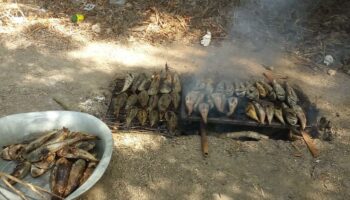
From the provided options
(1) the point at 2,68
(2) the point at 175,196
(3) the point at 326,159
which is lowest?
(1) the point at 2,68

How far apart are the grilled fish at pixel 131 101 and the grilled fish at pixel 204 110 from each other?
3.58 ft

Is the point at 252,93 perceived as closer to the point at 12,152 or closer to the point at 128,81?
the point at 128,81

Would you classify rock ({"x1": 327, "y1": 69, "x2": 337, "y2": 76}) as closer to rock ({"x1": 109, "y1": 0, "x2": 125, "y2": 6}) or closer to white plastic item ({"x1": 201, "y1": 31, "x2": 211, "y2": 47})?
white plastic item ({"x1": 201, "y1": 31, "x2": 211, "y2": 47})

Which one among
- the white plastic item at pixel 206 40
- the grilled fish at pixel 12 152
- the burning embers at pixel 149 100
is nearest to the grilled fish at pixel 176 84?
the burning embers at pixel 149 100

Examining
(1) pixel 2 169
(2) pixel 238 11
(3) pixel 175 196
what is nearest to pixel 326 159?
(3) pixel 175 196

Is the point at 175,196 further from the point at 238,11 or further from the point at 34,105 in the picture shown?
the point at 238,11

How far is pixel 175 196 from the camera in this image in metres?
4.48

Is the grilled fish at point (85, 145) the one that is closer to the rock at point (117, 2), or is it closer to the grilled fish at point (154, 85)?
the grilled fish at point (154, 85)

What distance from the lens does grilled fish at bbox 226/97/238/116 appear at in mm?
5363

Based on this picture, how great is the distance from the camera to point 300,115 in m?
5.35

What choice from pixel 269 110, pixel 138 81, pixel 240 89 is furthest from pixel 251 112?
pixel 138 81

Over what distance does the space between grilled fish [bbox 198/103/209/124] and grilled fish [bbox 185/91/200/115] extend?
126 millimetres

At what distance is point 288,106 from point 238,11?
160 inches

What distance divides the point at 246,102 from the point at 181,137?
123 centimetres
